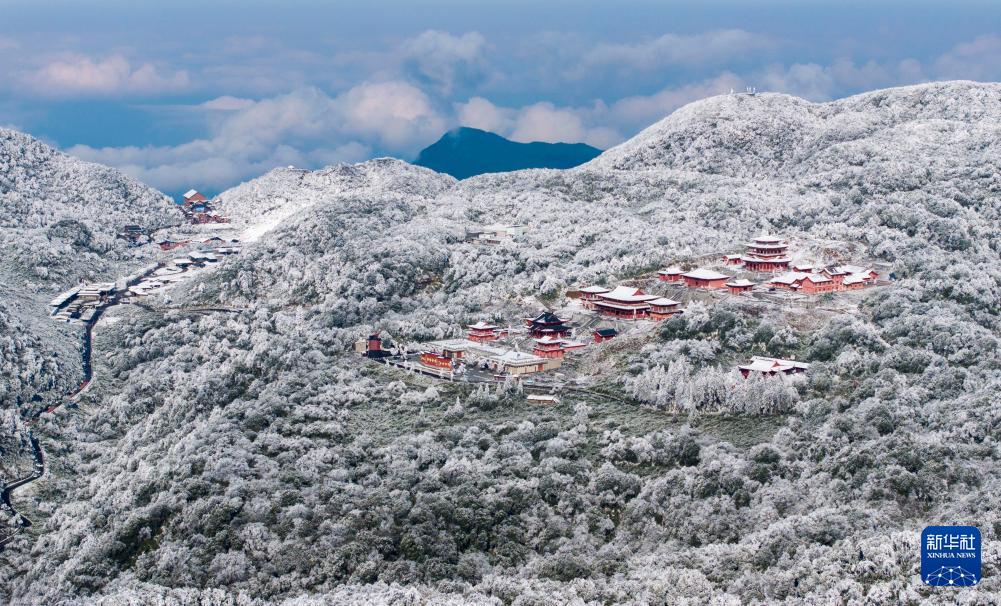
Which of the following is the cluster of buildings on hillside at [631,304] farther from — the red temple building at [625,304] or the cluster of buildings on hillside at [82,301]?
the cluster of buildings on hillside at [82,301]

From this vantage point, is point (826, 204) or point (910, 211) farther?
point (826, 204)

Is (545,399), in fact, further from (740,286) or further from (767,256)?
(767,256)

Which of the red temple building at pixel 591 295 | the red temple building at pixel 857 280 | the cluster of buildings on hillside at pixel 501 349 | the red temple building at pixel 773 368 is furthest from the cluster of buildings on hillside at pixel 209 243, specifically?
the red temple building at pixel 773 368

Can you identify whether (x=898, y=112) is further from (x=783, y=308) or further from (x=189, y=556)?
(x=189, y=556)

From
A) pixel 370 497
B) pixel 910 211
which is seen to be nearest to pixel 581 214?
pixel 910 211

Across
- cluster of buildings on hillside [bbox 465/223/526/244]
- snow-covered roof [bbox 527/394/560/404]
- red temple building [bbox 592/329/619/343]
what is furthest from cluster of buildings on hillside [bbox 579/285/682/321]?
cluster of buildings on hillside [bbox 465/223/526/244]

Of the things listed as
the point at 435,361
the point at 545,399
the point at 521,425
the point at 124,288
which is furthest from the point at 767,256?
the point at 124,288
